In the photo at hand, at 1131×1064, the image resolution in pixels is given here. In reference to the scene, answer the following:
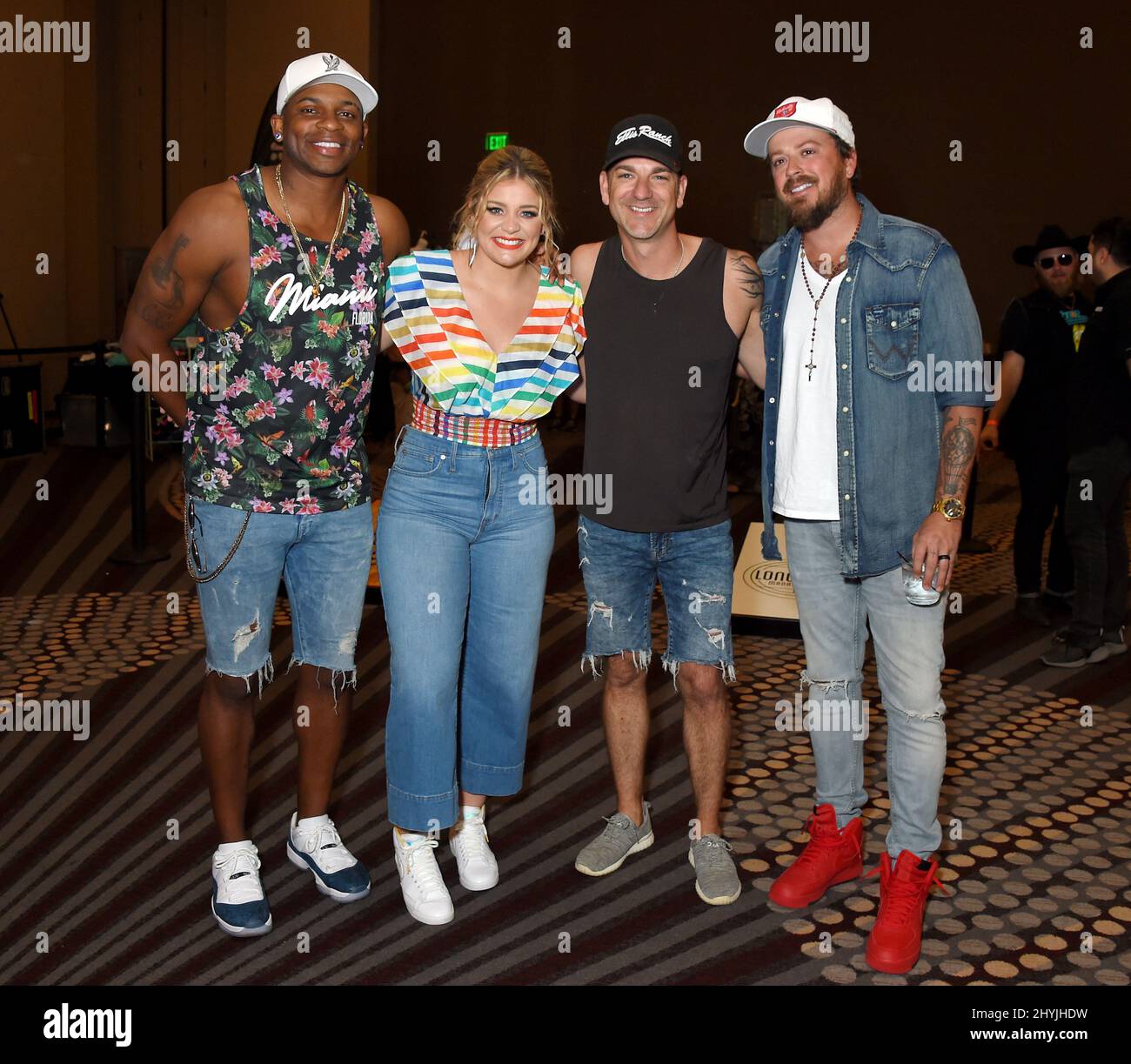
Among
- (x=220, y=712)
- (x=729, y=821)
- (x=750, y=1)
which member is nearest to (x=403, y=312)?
(x=220, y=712)

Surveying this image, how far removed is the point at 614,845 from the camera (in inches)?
117

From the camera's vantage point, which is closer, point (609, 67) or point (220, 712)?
point (220, 712)

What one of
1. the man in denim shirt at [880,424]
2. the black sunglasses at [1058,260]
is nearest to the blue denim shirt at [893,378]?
the man in denim shirt at [880,424]

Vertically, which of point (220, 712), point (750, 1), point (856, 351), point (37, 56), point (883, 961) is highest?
point (750, 1)

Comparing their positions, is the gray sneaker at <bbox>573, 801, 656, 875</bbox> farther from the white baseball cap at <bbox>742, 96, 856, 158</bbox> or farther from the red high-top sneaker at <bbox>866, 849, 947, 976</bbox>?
the white baseball cap at <bbox>742, 96, 856, 158</bbox>

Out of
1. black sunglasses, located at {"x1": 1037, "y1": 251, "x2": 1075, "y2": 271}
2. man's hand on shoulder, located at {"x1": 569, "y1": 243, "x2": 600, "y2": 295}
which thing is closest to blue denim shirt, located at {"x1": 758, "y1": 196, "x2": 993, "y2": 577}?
man's hand on shoulder, located at {"x1": 569, "y1": 243, "x2": 600, "y2": 295}

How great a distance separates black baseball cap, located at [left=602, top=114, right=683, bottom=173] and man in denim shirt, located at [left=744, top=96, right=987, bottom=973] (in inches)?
6.9

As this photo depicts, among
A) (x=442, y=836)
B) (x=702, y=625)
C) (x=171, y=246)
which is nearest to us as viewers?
(x=171, y=246)

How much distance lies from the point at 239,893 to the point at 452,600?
0.76 metres

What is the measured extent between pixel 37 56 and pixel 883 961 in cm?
892

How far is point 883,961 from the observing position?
252 cm

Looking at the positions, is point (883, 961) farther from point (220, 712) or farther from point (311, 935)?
point (220, 712)

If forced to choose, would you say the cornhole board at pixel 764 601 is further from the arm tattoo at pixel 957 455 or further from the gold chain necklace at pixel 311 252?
the gold chain necklace at pixel 311 252

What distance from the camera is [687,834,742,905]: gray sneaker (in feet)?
9.21
